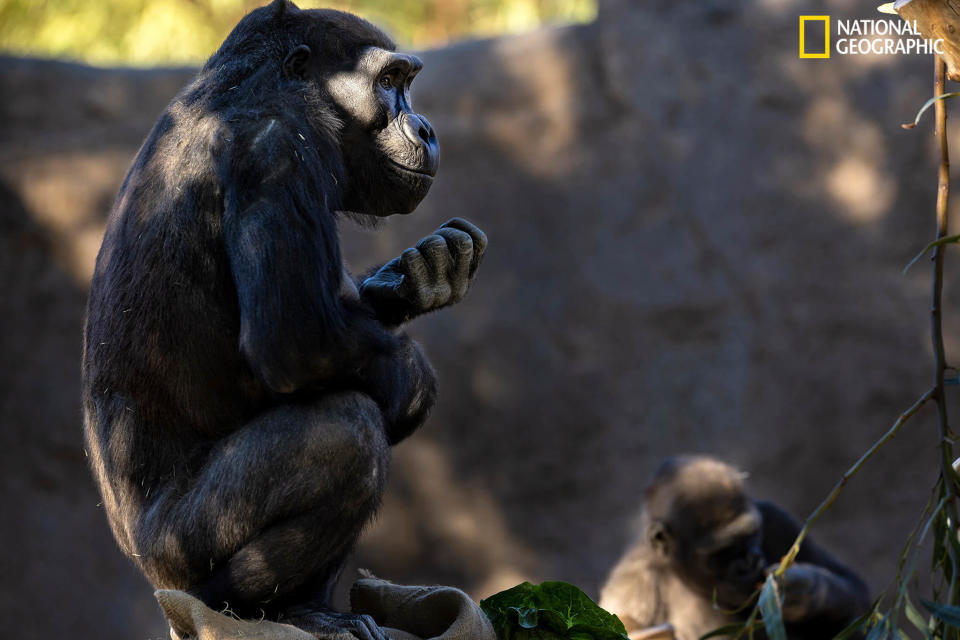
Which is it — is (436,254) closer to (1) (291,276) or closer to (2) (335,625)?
(1) (291,276)

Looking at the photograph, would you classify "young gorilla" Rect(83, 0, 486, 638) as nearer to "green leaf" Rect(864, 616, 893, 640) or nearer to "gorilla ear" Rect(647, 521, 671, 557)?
"green leaf" Rect(864, 616, 893, 640)

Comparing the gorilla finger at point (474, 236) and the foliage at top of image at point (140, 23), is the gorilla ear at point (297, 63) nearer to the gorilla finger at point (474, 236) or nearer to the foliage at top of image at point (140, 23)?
the gorilla finger at point (474, 236)

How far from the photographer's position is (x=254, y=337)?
2408mm

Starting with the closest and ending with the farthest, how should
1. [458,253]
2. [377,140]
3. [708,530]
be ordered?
[458,253] < [377,140] < [708,530]

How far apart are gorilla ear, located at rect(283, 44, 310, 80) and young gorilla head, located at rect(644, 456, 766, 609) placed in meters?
2.99

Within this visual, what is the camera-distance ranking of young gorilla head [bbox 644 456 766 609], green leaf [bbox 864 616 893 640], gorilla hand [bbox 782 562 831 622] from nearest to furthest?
green leaf [bbox 864 616 893 640], gorilla hand [bbox 782 562 831 622], young gorilla head [bbox 644 456 766 609]

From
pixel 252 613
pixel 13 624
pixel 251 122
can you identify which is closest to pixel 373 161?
pixel 251 122

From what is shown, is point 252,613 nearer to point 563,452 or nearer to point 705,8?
point 563,452

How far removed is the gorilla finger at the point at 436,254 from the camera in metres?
2.69

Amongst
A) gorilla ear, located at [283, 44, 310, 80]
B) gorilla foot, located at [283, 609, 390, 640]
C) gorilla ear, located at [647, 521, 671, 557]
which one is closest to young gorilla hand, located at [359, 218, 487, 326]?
gorilla ear, located at [283, 44, 310, 80]

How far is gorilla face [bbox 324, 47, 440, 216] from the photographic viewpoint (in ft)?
9.25

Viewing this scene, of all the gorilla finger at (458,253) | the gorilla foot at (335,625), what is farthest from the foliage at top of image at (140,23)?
the gorilla foot at (335,625)

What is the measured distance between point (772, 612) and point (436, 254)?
117 centimetres

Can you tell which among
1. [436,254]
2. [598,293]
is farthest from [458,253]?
[598,293]
